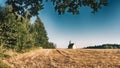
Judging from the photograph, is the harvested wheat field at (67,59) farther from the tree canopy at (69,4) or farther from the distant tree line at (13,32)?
the tree canopy at (69,4)

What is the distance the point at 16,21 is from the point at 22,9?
10.1 m

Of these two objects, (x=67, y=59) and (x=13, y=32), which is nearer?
(x=67, y=59)

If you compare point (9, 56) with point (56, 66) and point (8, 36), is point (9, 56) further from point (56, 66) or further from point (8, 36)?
point (56, 66)

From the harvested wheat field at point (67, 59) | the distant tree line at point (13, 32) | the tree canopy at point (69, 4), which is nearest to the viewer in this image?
the tree canopy at point (69, 4)

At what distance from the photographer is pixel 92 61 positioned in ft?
84.6

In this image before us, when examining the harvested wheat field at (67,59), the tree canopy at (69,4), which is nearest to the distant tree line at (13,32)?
the harvested wheat field at (67,59)

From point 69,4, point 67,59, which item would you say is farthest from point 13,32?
point 69,4

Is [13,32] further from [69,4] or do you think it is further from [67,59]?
[69,4]

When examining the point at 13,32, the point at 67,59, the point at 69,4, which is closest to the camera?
the point at 69,4

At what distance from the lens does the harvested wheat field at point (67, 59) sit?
25.0 meters

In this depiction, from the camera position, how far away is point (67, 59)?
2653 cm

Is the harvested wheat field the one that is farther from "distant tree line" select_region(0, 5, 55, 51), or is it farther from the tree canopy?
the tree canopy

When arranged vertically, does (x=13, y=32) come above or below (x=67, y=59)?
above

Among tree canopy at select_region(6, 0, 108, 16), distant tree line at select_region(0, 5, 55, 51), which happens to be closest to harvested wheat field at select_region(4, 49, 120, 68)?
distant tree line at select_region(0, 5, 55, 51)
